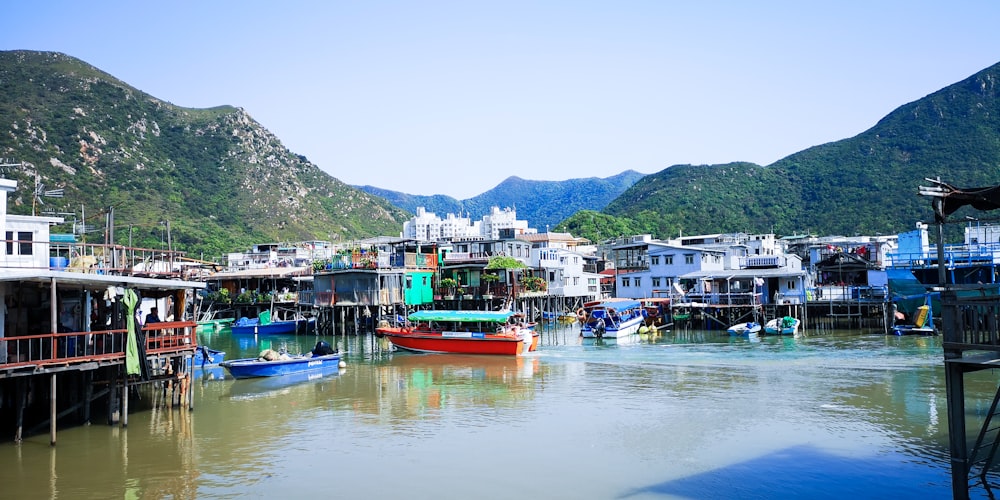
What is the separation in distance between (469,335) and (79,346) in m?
21.4

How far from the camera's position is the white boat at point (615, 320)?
4831cm

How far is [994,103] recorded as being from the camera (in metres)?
95.3

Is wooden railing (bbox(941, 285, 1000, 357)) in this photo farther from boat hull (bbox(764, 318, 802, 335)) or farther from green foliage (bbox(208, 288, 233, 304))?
green foliage (bbox(208, 288, 233, 304))

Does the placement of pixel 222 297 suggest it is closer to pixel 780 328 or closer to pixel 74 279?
pixel 780 328

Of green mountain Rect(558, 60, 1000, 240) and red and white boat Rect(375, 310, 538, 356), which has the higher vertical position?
green mountain Rect(558, 60, 1000, 240)

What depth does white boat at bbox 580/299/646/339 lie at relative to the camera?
159 feet

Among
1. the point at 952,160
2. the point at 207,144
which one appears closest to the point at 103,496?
the point at 952,160

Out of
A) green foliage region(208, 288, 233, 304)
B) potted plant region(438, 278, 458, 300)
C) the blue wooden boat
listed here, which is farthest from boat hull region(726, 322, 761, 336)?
green foliage region(208, 288, 233, 304)

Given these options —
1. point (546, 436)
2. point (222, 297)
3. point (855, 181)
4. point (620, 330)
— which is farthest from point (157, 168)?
point (855, 181)

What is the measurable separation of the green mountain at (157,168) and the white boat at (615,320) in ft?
140

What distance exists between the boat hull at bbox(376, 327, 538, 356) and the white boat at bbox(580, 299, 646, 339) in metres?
8.60

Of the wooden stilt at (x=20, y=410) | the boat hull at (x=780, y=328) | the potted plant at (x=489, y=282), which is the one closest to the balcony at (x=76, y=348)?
the wooden stilt at (x=20, y=410)

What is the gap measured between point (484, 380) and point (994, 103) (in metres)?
93.7

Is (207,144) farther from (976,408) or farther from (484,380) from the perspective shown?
(976,408)
